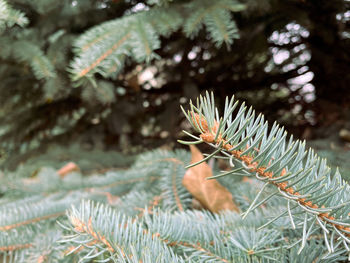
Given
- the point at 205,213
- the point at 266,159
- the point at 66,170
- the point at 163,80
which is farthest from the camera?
the point at 163,80

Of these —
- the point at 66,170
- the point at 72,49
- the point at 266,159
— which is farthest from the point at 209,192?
the point at 72,49

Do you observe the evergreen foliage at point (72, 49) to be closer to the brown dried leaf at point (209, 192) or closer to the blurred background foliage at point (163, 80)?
the blurred background foliage at point (163, 80)

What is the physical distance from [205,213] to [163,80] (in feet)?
3.10

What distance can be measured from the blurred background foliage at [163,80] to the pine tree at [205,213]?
337 mm

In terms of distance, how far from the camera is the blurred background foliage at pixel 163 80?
0.79m

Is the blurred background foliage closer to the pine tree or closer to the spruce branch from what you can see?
the pine tree

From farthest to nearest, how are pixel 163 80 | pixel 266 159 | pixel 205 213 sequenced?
pixel 163 80
pixel 205 213
pixel 266 159

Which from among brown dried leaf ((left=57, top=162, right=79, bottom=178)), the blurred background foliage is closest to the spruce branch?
the blurred background foliage

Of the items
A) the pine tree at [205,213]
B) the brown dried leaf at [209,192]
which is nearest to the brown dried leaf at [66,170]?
the pine tree at [205,213]

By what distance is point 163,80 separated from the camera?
1.26m

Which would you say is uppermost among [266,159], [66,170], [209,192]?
[266,159]

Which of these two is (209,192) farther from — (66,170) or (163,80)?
(163,80)

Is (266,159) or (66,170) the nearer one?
(266,159)

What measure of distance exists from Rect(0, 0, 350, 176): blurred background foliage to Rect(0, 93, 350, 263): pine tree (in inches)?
13.3
